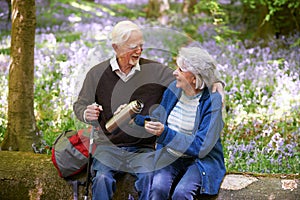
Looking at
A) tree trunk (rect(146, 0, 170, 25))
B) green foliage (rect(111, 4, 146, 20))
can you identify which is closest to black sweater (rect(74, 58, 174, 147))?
tree trunk (rect(146, 0, 170, 25))

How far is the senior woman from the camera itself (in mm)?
3659

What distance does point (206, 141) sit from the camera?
3654 millimetres

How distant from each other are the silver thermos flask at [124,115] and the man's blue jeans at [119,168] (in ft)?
0.70

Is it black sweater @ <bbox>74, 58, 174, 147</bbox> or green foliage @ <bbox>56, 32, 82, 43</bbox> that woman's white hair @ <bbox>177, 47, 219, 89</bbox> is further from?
green foliage @ <bbox>56, 32, 82, 43</bbox>

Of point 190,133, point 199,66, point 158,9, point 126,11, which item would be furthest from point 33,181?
point 126,11

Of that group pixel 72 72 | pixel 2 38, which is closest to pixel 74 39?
pixel 2 38

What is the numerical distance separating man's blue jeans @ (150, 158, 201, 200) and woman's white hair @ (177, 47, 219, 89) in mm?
616

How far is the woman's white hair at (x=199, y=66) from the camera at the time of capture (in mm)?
3727

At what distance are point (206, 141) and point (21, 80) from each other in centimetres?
223

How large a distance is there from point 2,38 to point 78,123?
686 centimetres

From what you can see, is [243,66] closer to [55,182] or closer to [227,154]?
[227,154]

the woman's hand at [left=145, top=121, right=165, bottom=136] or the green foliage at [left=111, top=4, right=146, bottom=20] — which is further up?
the woman's hand at [left=145, top=121, right=165, bottom=136]

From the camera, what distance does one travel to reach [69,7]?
14.9 metres

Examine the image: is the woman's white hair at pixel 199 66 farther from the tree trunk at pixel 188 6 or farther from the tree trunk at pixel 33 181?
the tree trunk at pixel 188 6
